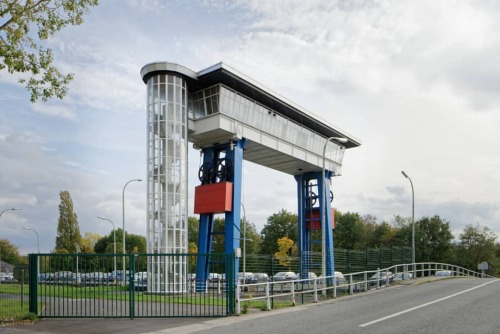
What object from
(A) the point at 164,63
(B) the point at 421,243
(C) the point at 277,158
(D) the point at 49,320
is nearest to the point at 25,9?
(D) the point at 49,320

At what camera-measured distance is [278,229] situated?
93.7 meters

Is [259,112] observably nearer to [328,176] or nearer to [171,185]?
[171,185]

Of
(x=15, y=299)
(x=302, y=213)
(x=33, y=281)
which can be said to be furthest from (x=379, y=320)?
(x=302, y=213)

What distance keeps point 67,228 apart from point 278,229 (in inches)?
1508

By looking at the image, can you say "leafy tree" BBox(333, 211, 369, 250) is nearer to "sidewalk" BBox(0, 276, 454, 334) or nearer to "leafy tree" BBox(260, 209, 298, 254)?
"leafy tree" BBox(260, 209, 298, 254)

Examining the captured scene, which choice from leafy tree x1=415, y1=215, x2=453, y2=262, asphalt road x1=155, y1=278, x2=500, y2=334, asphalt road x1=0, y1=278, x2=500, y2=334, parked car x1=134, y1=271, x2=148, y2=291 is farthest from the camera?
leafy tree x1=415, y1=215, x2=453, y2=262

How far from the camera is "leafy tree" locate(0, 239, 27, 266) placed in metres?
121

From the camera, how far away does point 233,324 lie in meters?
14.1

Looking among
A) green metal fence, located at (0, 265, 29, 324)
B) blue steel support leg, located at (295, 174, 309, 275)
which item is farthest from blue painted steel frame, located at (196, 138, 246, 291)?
blue steel support leg, located at (295, 174, 309, 275)

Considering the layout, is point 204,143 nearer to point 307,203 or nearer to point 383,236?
point 307,203

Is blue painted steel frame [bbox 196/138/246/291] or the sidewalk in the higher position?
blue painted steel frame [bbox 196/138/246/291]

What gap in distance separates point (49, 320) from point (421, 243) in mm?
68014

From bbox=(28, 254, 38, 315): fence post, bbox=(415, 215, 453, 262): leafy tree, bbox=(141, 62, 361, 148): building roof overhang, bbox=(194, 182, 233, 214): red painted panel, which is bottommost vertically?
bbox=(415, 215, 453, 262): leafy tree

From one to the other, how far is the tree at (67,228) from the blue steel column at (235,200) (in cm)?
4885
